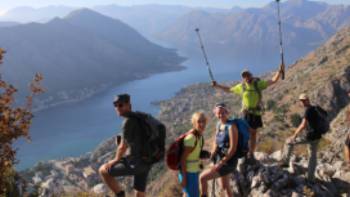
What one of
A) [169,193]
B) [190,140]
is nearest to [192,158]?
[190,140]

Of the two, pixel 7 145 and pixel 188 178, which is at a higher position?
pixel 7 145

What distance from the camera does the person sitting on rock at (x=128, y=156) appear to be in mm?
6543

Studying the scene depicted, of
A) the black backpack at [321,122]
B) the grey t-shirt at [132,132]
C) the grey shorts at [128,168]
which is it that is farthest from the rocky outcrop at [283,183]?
the grey t-shirt at [132,132]

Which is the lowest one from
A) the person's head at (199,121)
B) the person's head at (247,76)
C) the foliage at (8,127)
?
the person's head at (199,121)

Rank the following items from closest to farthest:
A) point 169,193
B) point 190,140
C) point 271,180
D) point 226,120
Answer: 1. point 190,140
2. point 226,120
3. point 271,180
4. point 169,193

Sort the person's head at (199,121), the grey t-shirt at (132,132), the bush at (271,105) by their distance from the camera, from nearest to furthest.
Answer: the grey t-shirt at (132,132)
the person's head at (199,121)
the bush at (271,105)

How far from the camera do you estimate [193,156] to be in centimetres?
725

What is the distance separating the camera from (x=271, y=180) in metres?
10.1

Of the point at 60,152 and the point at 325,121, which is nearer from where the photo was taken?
the point at 325,121

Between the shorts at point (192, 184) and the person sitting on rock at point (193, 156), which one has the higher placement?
the person sitting on rock at point (193, 156)

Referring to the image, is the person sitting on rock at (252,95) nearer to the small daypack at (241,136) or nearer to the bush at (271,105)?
the small daypack at (241,136)

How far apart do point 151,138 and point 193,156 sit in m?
1.02

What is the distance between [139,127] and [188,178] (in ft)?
5.09

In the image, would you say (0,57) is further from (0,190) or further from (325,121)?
(325,121)
